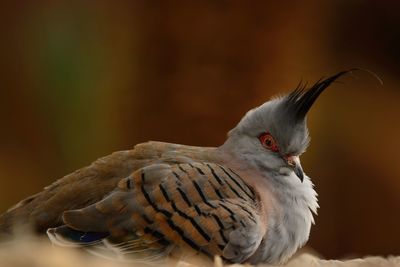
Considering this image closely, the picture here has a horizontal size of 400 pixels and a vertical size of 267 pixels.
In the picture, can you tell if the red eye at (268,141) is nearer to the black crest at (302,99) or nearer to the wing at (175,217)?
the black crest at (302,99)

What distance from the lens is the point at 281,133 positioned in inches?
106

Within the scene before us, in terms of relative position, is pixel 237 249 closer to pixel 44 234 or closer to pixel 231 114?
pixel 44 234

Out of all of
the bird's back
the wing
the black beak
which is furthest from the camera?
the black beak

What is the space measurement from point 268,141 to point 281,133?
0.19ft

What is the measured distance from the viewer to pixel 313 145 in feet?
17.1

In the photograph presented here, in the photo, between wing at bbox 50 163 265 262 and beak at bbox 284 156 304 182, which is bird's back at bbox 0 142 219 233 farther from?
beak at bbox 284 156 304 182

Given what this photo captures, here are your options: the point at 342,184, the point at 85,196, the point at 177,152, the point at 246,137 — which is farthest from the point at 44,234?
the point at 342,184

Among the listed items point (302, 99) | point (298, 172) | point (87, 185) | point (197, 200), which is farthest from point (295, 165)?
point (87, 185)

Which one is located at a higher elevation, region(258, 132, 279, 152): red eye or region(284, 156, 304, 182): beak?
region(258, 132, 279, 152): red eye

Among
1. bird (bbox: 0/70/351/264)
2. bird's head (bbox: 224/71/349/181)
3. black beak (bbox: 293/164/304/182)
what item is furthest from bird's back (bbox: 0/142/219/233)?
black beak (bbox: 293/164/304/182)

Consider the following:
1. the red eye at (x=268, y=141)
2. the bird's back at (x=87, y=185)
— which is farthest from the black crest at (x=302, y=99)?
the bird's back at (x=87, y=185)

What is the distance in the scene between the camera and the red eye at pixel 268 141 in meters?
2.72

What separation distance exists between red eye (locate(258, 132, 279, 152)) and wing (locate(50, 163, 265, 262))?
0.29 m

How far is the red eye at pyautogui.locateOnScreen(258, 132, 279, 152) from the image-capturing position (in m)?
2.72
